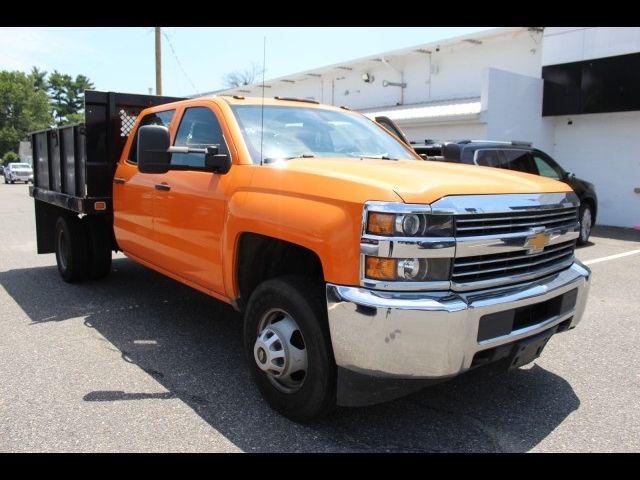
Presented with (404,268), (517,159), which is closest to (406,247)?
(404,268)

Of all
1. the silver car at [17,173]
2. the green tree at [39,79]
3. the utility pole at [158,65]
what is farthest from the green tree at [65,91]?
the utility pole at [158,65]

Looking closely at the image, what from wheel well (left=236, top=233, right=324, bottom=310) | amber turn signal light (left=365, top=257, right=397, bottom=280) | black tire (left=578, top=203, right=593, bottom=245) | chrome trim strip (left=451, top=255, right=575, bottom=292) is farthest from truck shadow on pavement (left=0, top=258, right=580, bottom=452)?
black tire (left=578, top=203, right=593, bottom=245)

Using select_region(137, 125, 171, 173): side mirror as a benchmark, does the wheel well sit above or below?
below

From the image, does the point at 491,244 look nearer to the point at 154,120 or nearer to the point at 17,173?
the point at 154,120

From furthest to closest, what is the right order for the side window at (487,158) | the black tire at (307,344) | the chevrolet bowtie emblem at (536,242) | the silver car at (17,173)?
1. the silver car at (17,173)
2. the side window at (487,158)
3. the chevrolet bowtie emblem at (536,242)
4. the black tire at (307,344)

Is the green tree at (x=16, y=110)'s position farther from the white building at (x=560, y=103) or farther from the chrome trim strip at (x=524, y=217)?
the chrome trim strip at (x=524, y=217)

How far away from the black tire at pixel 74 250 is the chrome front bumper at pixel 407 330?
15.8 feet

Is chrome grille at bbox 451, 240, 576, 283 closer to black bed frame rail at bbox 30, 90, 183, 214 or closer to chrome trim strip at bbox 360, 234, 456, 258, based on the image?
chrome trim strip at bbox 360, 234, 456, 258

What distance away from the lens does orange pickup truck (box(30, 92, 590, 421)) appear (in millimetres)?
2740

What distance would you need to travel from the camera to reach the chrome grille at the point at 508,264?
9.43 feet

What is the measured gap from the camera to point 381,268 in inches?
108

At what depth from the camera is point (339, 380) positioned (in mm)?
2992

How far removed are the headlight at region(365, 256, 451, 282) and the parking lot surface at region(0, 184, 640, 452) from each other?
1031 millimetres
